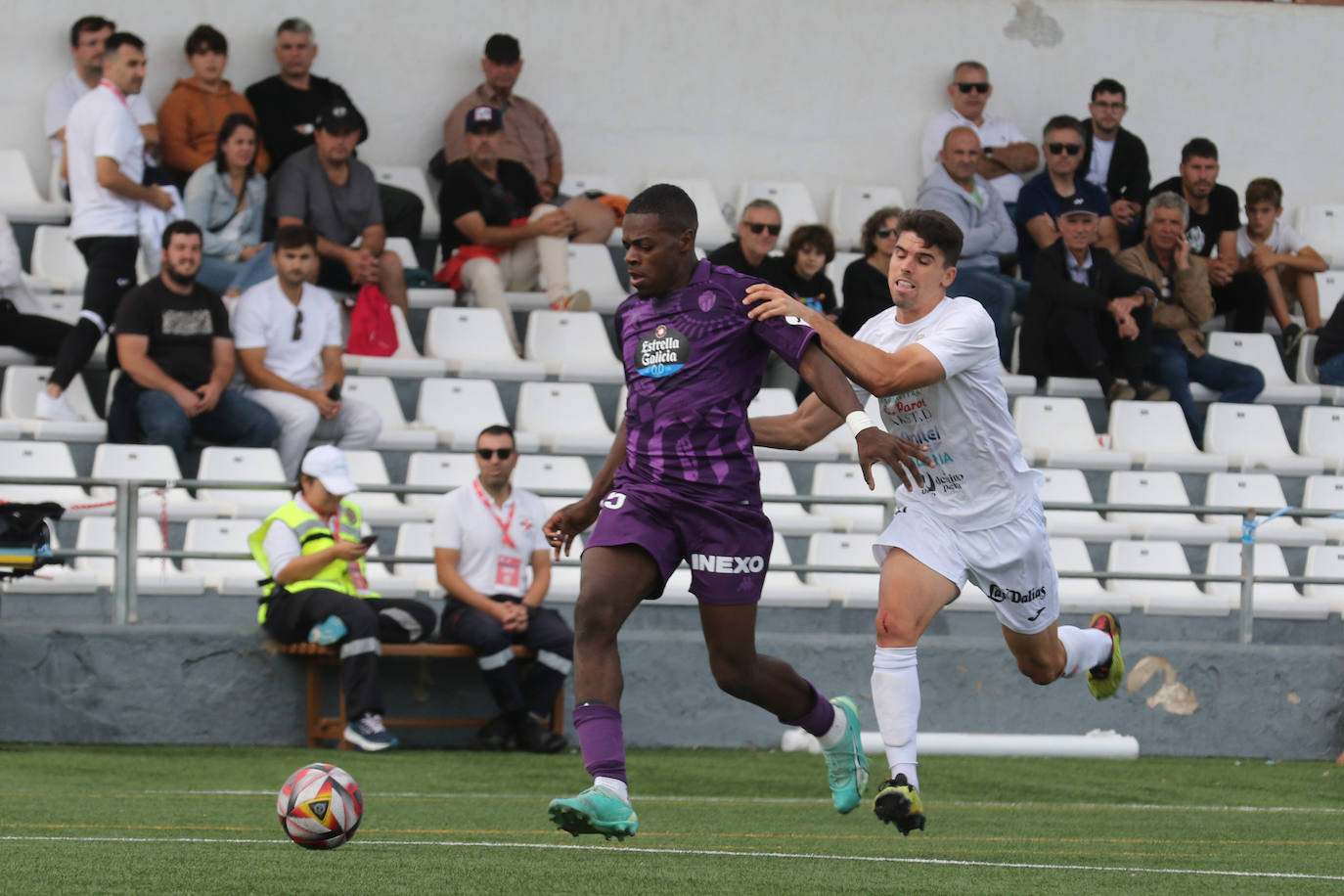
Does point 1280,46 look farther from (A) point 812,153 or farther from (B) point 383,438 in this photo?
(B) point 383,438

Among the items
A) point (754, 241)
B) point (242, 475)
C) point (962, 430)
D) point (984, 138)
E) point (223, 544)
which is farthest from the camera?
point (984, 138)

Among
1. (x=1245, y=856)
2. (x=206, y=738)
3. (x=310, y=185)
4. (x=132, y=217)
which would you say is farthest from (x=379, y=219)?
(x=1245, y=856)

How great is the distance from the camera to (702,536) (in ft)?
Answer: 20.2

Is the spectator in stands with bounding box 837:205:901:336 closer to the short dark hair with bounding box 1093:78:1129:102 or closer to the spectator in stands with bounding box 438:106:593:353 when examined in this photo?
the spectator in stands with bounding box 438:106:593:353

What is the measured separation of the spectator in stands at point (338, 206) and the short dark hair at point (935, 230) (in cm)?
663

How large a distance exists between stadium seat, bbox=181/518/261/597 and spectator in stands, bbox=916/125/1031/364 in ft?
17.7

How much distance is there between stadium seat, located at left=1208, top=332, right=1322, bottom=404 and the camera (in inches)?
561

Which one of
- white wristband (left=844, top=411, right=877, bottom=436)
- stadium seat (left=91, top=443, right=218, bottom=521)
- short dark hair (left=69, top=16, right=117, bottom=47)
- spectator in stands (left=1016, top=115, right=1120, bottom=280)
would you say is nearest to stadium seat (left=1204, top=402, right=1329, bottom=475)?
spectator in stands (left=1016, top=115, right=1120, bottom=280)

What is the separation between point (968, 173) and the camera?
14.0 metres

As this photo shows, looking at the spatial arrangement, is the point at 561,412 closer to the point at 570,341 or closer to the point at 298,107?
the point at 570,341

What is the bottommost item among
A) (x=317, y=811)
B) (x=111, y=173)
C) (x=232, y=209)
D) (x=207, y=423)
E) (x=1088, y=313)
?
(x=317, y=811)

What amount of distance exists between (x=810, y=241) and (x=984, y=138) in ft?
10.4

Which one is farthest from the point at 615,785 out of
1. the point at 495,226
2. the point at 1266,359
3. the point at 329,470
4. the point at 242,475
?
the point at 1266,359

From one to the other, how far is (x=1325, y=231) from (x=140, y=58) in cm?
978
